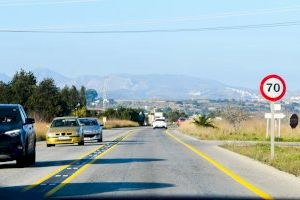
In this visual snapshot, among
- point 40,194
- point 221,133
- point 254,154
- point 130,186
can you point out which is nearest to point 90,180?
point 130,186

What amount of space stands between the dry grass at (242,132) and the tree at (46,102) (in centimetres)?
1369

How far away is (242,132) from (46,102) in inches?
848

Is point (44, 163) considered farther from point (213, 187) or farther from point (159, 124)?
point (159, 124)

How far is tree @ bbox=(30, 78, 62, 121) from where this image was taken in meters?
72.6

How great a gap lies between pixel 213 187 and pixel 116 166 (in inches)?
265

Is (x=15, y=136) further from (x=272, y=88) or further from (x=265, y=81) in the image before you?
(x=272, y=88)

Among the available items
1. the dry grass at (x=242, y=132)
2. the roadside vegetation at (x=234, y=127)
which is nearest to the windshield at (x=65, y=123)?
the dry grass at (x=242, y=132)

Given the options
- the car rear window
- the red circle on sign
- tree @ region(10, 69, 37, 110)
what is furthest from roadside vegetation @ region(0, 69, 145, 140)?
the red circle on sign

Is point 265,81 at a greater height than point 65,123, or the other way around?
point 265,81

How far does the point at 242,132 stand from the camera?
196 ft

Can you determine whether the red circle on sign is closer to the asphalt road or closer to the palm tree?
the asphalt road

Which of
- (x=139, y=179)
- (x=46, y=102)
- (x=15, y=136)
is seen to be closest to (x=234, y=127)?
(x=46, y=102)

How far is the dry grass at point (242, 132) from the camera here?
52.5 meters

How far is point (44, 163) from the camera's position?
973 inches
